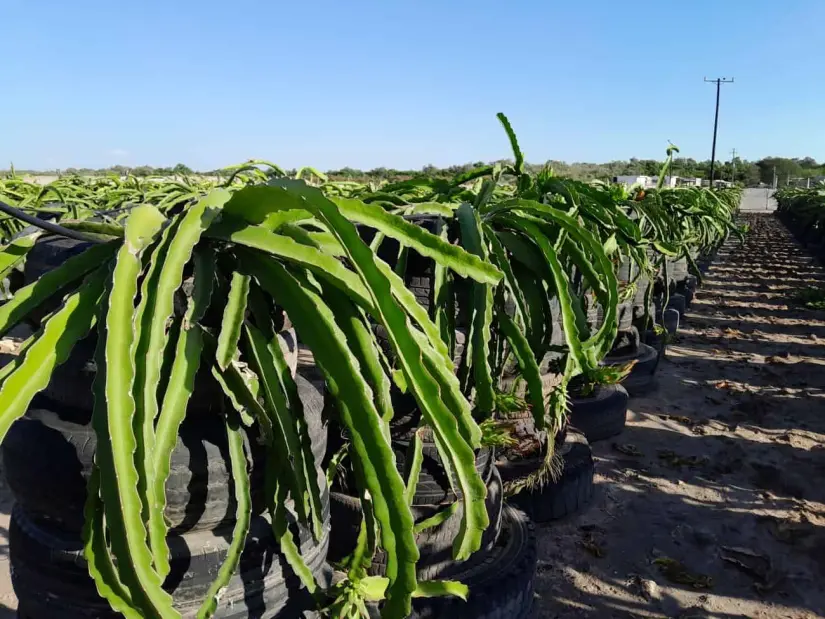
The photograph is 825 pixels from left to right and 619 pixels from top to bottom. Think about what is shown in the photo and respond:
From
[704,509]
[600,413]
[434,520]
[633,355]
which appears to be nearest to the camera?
[434,520]

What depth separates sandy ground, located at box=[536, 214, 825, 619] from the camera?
2680 millimetres

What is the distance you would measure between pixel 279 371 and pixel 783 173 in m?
69.7

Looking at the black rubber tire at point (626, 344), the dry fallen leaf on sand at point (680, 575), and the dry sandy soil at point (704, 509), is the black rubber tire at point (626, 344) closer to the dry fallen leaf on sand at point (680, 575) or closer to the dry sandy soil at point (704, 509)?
the dry sandy soil at point (704, 509)

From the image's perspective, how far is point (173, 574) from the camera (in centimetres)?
127

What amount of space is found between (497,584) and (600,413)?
211 centimetres

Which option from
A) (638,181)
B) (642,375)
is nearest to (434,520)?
(642,375)

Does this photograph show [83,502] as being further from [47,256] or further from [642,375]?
[642,375]

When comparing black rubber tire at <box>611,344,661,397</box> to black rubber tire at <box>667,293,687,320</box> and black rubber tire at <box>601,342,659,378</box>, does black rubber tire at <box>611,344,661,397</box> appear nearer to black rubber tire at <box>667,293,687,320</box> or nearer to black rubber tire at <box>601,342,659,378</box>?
black rubber tire at <box>601,342,659,378</box>

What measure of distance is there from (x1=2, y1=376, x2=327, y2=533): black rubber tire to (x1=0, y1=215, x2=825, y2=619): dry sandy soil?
1.58 metres

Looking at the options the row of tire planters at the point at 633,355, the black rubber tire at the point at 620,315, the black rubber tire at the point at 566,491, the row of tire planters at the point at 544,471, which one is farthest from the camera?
the row of tire planters at the point at 633,355

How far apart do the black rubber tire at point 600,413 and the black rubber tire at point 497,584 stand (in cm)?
158

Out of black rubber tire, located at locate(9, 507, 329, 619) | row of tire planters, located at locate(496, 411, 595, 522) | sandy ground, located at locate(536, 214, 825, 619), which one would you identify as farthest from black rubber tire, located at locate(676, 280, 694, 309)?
black rubber tire, located at locate(9, 507, 329, 619)

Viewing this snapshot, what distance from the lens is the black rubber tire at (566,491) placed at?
122 inches

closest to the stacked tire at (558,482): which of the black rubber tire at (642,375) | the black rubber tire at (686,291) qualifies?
the black rubber tire at (642,375)
